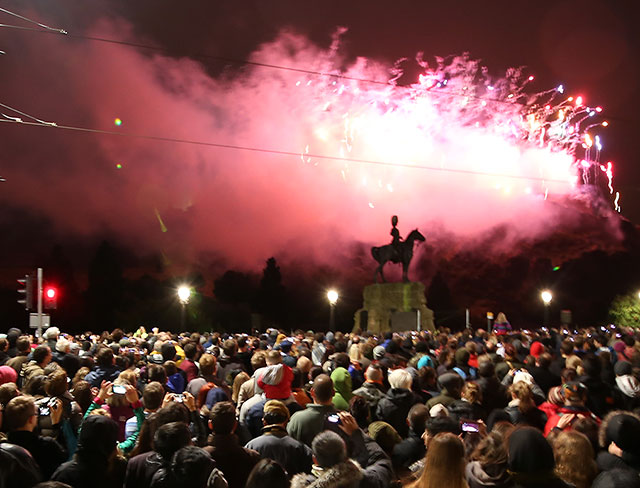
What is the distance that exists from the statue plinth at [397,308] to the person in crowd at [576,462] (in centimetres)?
2332

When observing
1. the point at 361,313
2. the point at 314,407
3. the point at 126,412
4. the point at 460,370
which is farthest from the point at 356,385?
the point at 361,313

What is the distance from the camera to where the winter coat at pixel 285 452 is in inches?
189

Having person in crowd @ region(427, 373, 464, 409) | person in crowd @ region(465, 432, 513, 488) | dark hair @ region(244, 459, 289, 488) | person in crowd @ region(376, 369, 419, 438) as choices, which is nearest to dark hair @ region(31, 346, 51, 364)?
person in crowd @ region(376, 369, 419, 438)

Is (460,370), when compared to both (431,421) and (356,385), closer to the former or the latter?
(356,385)

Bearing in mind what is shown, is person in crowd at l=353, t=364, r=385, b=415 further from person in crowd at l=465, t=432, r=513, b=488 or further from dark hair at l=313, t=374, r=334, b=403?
person in crowd at l=465, t=432, r=513, b=488

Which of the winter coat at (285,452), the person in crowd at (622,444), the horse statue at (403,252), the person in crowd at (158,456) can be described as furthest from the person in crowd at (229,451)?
the horse statue at (403,252)

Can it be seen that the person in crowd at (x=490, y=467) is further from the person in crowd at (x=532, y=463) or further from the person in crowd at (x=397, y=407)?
the person in crowd at (x=397, y=407)

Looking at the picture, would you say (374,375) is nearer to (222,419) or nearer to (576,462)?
(222,419)

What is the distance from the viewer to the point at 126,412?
5.76 m

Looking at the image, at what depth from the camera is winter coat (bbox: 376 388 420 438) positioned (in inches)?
246

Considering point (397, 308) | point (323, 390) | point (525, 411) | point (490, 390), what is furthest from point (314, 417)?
point (397, 308)

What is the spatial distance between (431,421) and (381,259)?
25.7 meters

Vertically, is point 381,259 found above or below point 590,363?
above

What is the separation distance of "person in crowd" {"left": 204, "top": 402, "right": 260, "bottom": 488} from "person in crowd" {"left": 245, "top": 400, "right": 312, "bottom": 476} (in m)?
0.25
